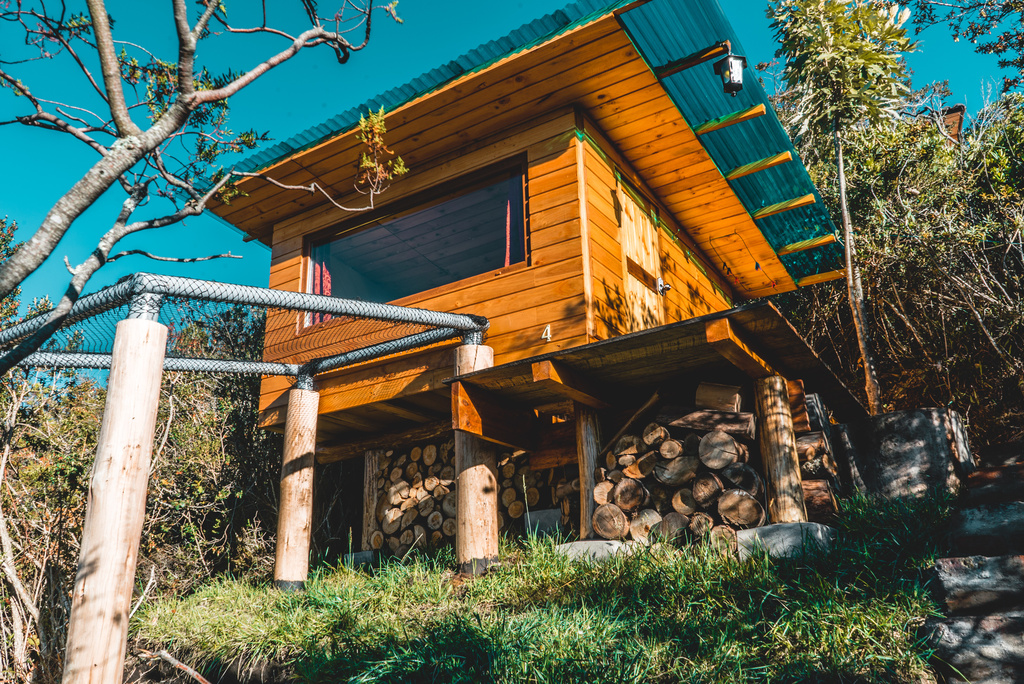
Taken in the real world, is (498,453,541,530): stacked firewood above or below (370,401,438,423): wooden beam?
below

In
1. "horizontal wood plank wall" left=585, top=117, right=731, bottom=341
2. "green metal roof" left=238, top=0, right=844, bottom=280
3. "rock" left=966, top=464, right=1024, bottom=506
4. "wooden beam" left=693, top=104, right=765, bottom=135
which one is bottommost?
"rock" left=966, top=464, right=1024, bottom=506

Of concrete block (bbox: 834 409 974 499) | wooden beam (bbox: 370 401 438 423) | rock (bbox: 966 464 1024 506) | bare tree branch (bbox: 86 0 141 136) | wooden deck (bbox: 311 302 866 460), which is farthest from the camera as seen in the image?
wooden beam (bbox: 370 401 438 423)

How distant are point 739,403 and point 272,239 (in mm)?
5818

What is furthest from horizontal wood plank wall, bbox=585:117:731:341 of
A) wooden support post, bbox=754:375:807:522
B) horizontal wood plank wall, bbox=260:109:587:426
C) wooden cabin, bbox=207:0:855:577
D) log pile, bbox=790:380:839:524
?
log pile, bbox=790:380:839:524

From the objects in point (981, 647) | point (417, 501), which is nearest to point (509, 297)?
point (417, 501)

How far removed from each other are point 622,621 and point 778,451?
5.47 ft

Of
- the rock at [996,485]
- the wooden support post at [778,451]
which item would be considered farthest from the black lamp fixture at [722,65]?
the rock at [996,485]

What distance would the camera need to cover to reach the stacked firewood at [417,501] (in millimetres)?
6656

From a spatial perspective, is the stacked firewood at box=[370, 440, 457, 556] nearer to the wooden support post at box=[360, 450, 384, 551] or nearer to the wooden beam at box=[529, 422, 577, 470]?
the wooden support post at box=[360, 450, 384, 551]

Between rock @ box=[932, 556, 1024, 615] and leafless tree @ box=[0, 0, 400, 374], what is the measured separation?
428 cm

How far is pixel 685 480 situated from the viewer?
4645 mm

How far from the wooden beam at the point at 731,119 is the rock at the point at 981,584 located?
4.30m

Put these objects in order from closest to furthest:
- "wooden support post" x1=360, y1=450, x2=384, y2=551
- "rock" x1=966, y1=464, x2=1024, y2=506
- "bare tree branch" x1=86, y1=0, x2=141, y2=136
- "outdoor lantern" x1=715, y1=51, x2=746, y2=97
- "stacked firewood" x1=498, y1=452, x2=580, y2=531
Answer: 1. "bare tree branch" x1=86, y1=0, x2=141, y2=136
2. "rock" x1=966, y1=464, x2=1024, y2=506
3. "outdoor lantern" x1=715, y1=51, x2=746, y2=97
4. "stacked firewood" x1=498, y1=452, x2=580, y2=531
5. "wooden support post" x1=360, y1=450, x2=384, y2=551

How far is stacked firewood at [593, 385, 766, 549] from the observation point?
14.5 ft
